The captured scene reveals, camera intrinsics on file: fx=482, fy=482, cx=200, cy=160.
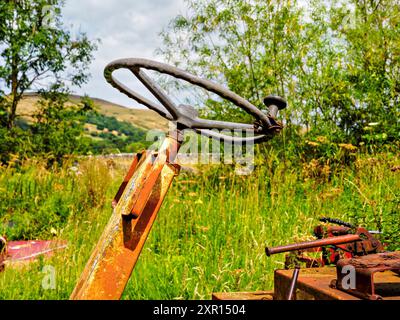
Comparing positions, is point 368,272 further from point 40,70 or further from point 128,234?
point 40,70

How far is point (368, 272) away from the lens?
4.32ft

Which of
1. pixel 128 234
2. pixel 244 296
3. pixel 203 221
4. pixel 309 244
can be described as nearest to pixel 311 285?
pixel 309 244

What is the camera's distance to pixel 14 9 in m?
12.9

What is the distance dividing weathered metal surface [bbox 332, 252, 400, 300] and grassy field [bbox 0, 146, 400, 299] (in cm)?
165

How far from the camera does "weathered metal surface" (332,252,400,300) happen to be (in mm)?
1313

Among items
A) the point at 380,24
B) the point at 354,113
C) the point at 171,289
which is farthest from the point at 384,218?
the point at 380,24

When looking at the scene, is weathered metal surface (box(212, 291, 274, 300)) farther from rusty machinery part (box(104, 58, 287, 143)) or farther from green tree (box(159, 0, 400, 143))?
green tree (box(159, 0, 400, 143))

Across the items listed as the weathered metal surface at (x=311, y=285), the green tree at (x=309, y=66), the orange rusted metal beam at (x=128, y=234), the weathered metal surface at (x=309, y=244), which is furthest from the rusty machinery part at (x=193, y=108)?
the green tree at (x=309, y=66)

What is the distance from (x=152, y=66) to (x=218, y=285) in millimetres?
2342

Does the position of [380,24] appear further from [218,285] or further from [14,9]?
[14,9]

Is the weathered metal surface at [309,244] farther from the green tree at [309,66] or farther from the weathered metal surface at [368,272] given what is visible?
the green tree at [309,66]

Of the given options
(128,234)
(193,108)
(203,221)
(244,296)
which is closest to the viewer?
(128,234)

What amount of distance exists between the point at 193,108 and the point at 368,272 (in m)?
0.68

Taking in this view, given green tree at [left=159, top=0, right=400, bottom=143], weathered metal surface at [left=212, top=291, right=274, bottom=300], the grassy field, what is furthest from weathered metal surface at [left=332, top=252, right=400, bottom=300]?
green tree at [left=159, top=0, right=400, bottom=143]
